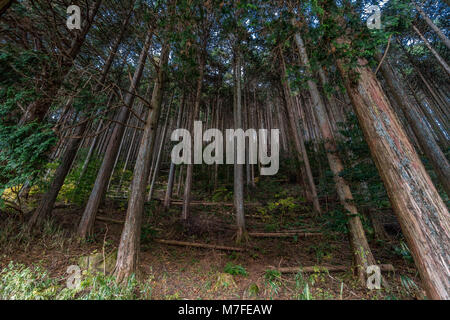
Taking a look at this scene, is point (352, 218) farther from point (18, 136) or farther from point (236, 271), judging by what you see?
point (18, 136)

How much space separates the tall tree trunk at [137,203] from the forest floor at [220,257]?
14.8 inches

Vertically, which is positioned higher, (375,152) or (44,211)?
(375,152)

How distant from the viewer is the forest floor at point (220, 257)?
2.85 meters

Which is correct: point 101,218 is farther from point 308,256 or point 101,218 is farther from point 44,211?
point 308,256

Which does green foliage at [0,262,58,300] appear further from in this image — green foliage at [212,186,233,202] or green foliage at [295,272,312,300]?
green foliage at [212,186,233,202]

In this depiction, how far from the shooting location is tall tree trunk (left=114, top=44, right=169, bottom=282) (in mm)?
2885

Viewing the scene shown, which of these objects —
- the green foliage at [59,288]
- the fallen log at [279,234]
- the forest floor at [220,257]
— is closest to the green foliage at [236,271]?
the forest floor at [220,257]

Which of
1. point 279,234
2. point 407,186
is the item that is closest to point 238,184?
point 279,234

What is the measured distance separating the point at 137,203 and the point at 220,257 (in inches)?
105

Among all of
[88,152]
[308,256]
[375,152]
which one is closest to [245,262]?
[308,256]

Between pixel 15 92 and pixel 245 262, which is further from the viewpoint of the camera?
pixel 245 262

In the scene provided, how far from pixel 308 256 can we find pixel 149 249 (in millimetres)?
4404

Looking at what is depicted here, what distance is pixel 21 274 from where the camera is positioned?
2.59 m

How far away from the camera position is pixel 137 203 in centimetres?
317
